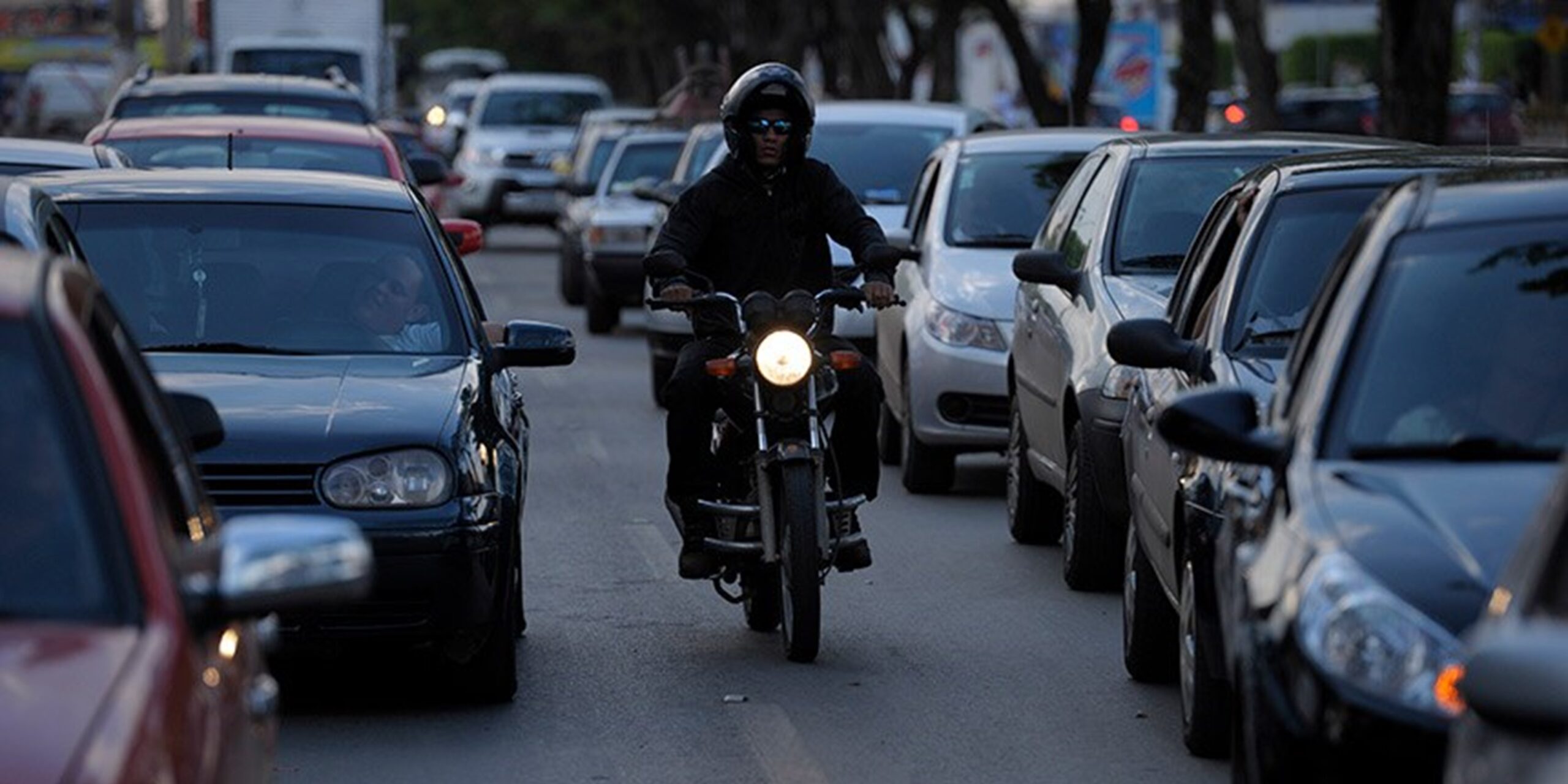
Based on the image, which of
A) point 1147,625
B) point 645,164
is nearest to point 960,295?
point 1147,625

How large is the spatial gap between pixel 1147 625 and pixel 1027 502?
367cm

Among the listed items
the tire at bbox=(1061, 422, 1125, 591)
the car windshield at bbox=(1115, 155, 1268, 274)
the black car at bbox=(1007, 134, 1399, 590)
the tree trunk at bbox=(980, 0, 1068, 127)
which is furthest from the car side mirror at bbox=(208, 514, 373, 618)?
the tree trunk at bbox=(980, 0, 1068, 127)

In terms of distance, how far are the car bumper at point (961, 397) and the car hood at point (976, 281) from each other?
0.66 ft

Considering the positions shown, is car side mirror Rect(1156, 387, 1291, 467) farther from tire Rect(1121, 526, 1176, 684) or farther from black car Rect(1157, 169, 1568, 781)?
tire Rect(1121, 526, 1176, 684)

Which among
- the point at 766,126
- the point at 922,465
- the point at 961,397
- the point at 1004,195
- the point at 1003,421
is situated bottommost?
the point at 922,465

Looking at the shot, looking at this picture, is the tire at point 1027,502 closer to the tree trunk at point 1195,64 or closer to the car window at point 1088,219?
the car window at point 1088,219

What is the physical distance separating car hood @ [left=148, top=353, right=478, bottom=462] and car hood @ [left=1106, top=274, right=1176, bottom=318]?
299 centimetres

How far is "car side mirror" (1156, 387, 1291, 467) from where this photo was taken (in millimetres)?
6746

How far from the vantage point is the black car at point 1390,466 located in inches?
217

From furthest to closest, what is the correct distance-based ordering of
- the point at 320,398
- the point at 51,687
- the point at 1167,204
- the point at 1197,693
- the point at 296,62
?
the point at 296,62, the point at 1167,204, the point at 320,398, the point at 1197,693, the point at 51,687

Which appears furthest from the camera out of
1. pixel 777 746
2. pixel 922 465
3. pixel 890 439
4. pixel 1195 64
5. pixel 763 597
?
pixel 1195 64

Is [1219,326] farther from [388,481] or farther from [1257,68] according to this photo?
[1257,68]

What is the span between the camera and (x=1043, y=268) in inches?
491

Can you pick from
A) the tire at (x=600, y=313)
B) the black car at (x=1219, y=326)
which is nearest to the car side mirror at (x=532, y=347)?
the black car at (x=1219, y=326)
